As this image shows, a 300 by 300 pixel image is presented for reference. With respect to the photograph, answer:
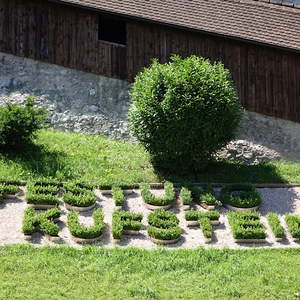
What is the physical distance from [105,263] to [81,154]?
5.80 metres

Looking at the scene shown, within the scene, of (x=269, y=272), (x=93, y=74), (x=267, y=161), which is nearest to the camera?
Answer: (x=269, y=272)

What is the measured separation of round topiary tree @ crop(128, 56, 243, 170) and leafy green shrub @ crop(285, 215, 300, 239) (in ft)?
10.1

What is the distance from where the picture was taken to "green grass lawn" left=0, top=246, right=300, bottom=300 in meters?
16.1

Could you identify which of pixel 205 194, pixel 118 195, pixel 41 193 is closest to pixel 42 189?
pixel 41 193

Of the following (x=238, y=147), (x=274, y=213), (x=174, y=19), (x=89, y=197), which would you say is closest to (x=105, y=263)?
(x=89, y=197)

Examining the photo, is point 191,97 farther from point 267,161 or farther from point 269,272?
point 269,272

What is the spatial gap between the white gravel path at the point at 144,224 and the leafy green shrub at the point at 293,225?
0.46 ft

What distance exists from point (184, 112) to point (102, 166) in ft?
8.69

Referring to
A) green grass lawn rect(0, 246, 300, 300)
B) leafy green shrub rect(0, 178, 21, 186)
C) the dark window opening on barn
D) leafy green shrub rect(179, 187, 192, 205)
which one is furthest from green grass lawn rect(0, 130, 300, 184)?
green grass lawn rect(0, 246, 300, 300)

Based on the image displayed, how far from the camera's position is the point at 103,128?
79.9 feet

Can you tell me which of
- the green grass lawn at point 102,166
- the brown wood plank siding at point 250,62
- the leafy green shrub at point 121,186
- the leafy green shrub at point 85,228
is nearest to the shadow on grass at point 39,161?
the green grass lawn at point 102,166

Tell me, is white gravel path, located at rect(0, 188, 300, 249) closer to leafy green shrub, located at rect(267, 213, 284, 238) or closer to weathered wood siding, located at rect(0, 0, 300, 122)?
leafy green shrub, located at rect(267, 213, 284, 238)

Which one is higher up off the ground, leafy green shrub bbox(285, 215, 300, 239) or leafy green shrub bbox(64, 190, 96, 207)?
leafy green shrub bbox(64, 190, 96, 207)

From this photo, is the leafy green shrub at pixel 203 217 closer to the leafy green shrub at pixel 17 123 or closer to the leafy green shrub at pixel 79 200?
the leafy green shrub at pixel 79 200
